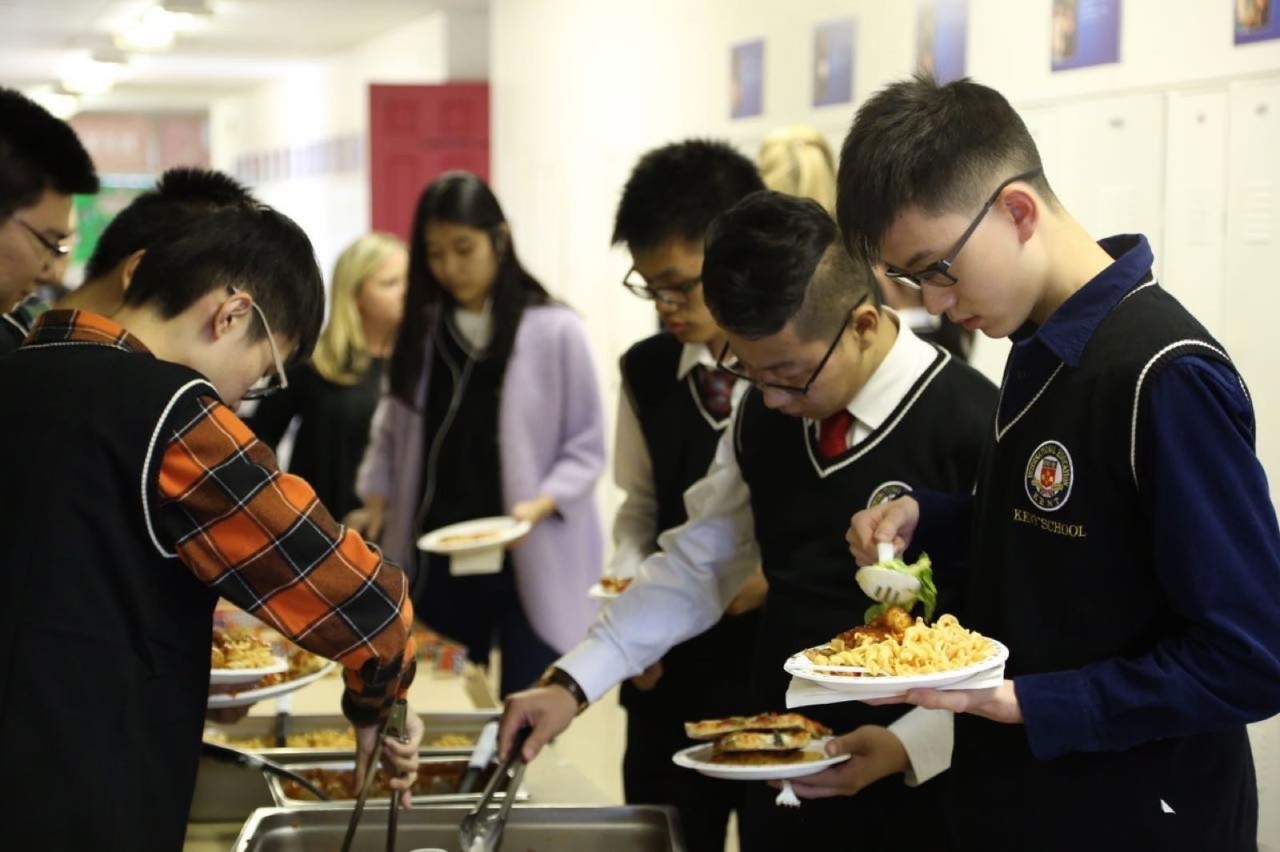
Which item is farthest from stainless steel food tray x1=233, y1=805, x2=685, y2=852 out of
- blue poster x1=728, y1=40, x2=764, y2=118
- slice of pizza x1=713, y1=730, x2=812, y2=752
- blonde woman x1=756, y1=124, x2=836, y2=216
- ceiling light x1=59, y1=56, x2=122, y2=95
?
ceiling light x1=59, y1=56, x2=122, y2=95

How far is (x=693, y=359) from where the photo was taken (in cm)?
245

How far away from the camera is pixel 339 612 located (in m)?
1.73

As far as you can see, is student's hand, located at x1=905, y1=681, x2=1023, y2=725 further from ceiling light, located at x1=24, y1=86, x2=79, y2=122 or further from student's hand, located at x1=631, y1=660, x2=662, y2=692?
ceiling light, located at x1=24, y1=86, x2=79, y2=122

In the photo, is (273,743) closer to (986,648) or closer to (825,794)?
(825,794)

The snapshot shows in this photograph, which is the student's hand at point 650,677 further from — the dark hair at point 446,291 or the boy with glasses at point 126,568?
the dark hair at point 446,291

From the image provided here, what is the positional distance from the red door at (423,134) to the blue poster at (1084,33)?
557 centimetres

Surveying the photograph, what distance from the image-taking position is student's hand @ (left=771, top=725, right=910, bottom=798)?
6.06ft

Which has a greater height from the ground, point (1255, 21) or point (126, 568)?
point (1255, 21)

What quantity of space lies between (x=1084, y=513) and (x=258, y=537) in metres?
0.85

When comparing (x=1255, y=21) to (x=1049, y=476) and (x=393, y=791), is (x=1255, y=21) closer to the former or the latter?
(x=1049, y=476)

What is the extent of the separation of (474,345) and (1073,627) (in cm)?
253

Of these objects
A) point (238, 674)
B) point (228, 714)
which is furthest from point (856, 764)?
point (228, 714)

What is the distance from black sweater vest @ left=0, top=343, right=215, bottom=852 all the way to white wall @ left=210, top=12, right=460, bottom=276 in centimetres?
736

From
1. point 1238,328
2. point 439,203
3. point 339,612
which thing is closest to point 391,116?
point 439,203
